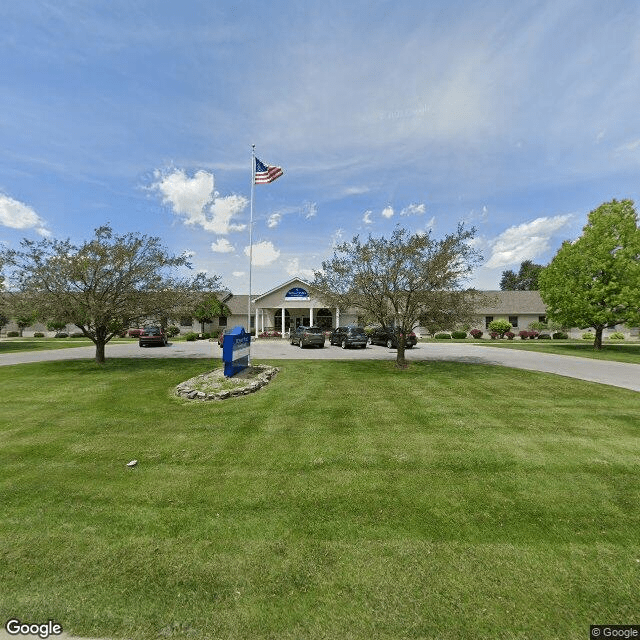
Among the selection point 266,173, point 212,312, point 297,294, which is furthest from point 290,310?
point 266,173

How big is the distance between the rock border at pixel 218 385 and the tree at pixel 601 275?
23449 mm

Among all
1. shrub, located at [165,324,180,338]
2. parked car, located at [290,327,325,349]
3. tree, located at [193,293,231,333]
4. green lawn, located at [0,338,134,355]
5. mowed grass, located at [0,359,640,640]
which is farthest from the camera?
shrub, located at [165,324,180,338]

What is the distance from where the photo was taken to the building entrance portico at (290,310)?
4184cm

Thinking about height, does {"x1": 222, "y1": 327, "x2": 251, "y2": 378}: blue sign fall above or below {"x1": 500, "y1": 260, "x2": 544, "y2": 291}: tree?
below

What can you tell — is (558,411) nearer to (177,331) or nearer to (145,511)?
(145,511)

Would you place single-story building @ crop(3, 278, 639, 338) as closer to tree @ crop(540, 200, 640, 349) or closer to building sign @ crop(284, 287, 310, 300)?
building sign @ crop(284, 287, 310, 300)

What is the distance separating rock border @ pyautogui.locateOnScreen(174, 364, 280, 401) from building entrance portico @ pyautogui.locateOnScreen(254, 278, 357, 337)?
2621 centimetres

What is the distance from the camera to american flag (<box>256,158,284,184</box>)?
20.4 m

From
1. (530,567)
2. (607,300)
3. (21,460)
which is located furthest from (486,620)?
(607,300)

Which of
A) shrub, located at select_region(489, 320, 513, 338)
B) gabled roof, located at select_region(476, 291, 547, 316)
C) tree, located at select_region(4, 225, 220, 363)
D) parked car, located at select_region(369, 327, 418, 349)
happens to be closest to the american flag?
tree, located at select_region(4, 225, 220, 363)

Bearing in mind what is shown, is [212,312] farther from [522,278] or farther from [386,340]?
[522,278]

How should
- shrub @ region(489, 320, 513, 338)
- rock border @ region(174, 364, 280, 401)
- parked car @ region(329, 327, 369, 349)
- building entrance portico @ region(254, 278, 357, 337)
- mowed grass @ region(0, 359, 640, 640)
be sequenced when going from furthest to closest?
shrub @ region(489, 320, 513, 338), building entrance portico @ region(254, 278, 357, 337), parked car @ region(329, 327, 369, 349), rock border @ region(174, 364, 280, 401), mowed grass @ region(0, 359, 640, 640)

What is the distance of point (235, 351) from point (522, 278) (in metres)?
99.0

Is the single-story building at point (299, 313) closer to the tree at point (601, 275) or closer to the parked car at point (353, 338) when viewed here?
the parked car at point (353, 338)
